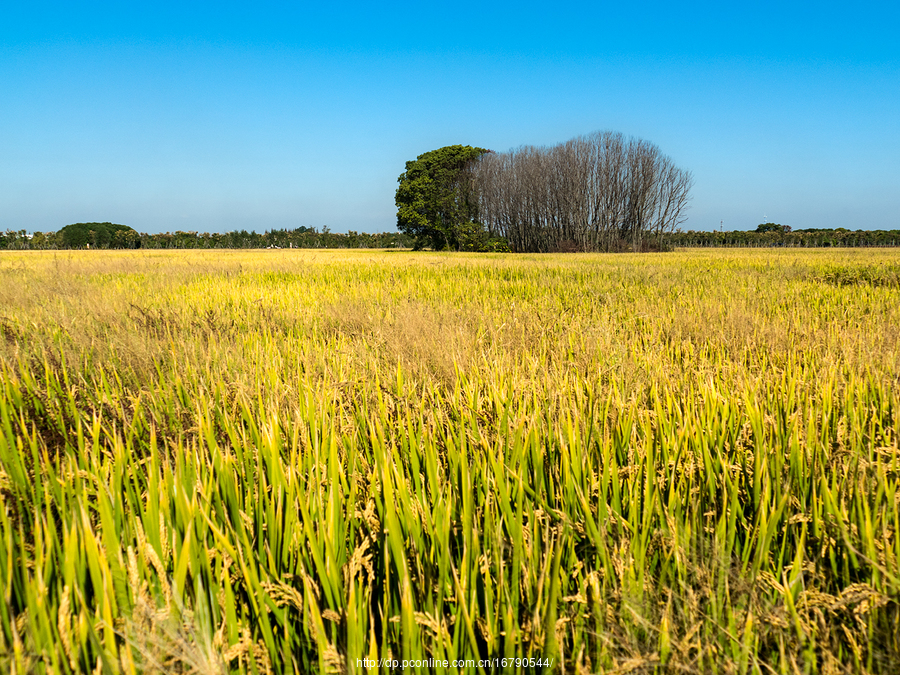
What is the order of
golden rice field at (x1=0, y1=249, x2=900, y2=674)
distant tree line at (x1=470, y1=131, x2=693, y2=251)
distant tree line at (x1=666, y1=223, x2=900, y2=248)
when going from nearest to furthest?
golden rice field at (x1=0, y1=249, x2=900, y2=674), distant tree line at (x1=470, y1=131, x2=693, y2=251), distant tree line at (x1=666, y1=223, x2=900, y2=248)

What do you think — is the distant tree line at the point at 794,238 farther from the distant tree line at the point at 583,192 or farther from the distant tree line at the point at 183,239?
the distant tree line at the point at 183,239

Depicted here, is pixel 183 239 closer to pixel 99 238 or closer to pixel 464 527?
pixel 99 238

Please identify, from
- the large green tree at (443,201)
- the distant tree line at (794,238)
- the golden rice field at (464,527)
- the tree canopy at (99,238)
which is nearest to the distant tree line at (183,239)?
the tree canopy at (99,238)

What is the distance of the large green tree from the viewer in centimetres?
3772

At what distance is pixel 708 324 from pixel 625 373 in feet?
5.09

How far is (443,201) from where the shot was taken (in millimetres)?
37781

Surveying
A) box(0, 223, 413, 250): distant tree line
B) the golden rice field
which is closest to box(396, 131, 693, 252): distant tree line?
box(0, 223, 413, 250): distant tree line

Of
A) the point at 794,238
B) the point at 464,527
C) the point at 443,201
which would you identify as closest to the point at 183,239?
the point at 443,201

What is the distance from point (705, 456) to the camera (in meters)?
1.13

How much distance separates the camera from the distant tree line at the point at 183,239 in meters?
53.4

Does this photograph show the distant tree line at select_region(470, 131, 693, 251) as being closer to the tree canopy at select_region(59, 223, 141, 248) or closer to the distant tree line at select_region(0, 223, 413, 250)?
the distant tree line at select_region(0, 223, 413, 250)

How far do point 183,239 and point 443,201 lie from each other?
3966cm

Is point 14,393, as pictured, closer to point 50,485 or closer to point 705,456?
point 50,485

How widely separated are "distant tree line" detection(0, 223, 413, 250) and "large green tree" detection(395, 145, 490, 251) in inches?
460
